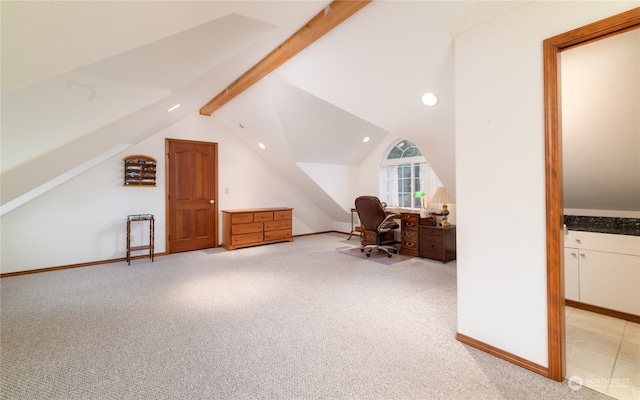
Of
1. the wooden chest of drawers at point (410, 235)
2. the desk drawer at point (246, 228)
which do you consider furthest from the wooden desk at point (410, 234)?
the desk drawer at point (246, 228)

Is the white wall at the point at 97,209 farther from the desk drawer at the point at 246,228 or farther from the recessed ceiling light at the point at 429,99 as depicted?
the recessed ceiling light at the point at 429,99

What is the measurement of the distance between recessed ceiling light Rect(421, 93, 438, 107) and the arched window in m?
2.86

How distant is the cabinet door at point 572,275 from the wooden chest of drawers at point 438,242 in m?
1.72

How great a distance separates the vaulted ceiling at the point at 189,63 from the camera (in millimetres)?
968

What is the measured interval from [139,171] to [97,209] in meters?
0.87

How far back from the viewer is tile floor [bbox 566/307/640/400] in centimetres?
165

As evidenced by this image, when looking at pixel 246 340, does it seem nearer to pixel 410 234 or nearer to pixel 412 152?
pixel 410 234

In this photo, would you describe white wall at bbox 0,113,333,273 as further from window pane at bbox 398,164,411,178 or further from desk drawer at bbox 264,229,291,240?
window pane at bbox 398,164,411,178

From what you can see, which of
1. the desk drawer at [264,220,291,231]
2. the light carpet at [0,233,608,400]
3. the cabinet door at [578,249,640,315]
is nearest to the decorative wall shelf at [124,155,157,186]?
the light carpet at [0,233,608,400]

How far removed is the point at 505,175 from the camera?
73.6 inches

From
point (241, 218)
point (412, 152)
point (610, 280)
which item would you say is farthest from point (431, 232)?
point (241, 218)

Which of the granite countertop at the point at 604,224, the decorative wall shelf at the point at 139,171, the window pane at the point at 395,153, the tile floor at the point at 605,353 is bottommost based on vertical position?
the tile floor at the point at 605,353

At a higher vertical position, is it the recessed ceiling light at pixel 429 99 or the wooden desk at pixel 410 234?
the recessed ceiling light at pixel 429 99

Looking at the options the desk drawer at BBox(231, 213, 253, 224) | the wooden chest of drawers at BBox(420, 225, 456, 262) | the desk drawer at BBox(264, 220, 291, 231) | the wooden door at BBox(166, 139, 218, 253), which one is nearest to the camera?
the wooden chest of drawers at BBox(420, 225, 456, 262)
